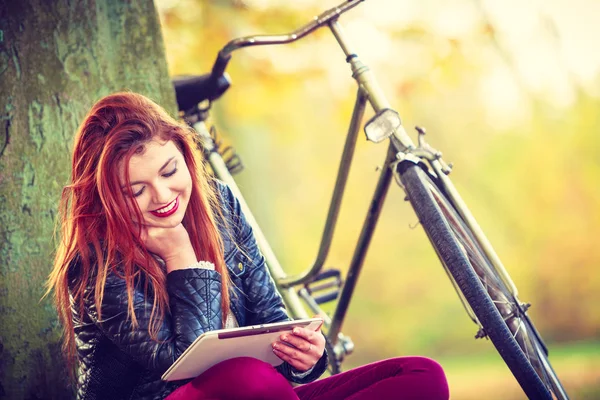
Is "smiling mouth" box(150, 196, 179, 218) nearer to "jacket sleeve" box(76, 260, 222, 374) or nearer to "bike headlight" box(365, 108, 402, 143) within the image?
"jacket sleeve" box(76, 260, 222, 374)

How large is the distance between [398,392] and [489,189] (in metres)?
3.25

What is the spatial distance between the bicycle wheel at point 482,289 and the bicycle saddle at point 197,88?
0.83 metres

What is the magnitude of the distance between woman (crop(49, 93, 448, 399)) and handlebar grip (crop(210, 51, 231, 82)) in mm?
653

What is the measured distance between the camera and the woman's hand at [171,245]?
1.52 m

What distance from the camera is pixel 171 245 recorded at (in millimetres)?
1543

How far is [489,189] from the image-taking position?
14.7 feet

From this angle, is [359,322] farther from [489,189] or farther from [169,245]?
[169,245]

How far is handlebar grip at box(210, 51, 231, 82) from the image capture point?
218 centimetres

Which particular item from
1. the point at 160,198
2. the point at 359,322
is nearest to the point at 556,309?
the point at 359,322

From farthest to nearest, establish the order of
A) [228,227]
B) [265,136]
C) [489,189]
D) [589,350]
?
[265,136] < [489,189] < [589,350] < [228,227]

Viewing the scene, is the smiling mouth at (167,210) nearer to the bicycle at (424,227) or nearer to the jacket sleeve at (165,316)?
the jacket sleeve at (165,316)

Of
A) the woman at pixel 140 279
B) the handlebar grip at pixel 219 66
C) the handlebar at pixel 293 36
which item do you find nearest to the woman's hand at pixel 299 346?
the woman at pixel 140 279

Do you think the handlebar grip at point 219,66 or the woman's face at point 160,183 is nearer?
the woman's face at point 160,183

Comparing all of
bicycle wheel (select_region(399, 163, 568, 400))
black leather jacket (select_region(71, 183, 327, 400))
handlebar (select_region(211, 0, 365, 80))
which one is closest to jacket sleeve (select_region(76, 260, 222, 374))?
black leather jacket (select_region(71, 183, 327, 400))
